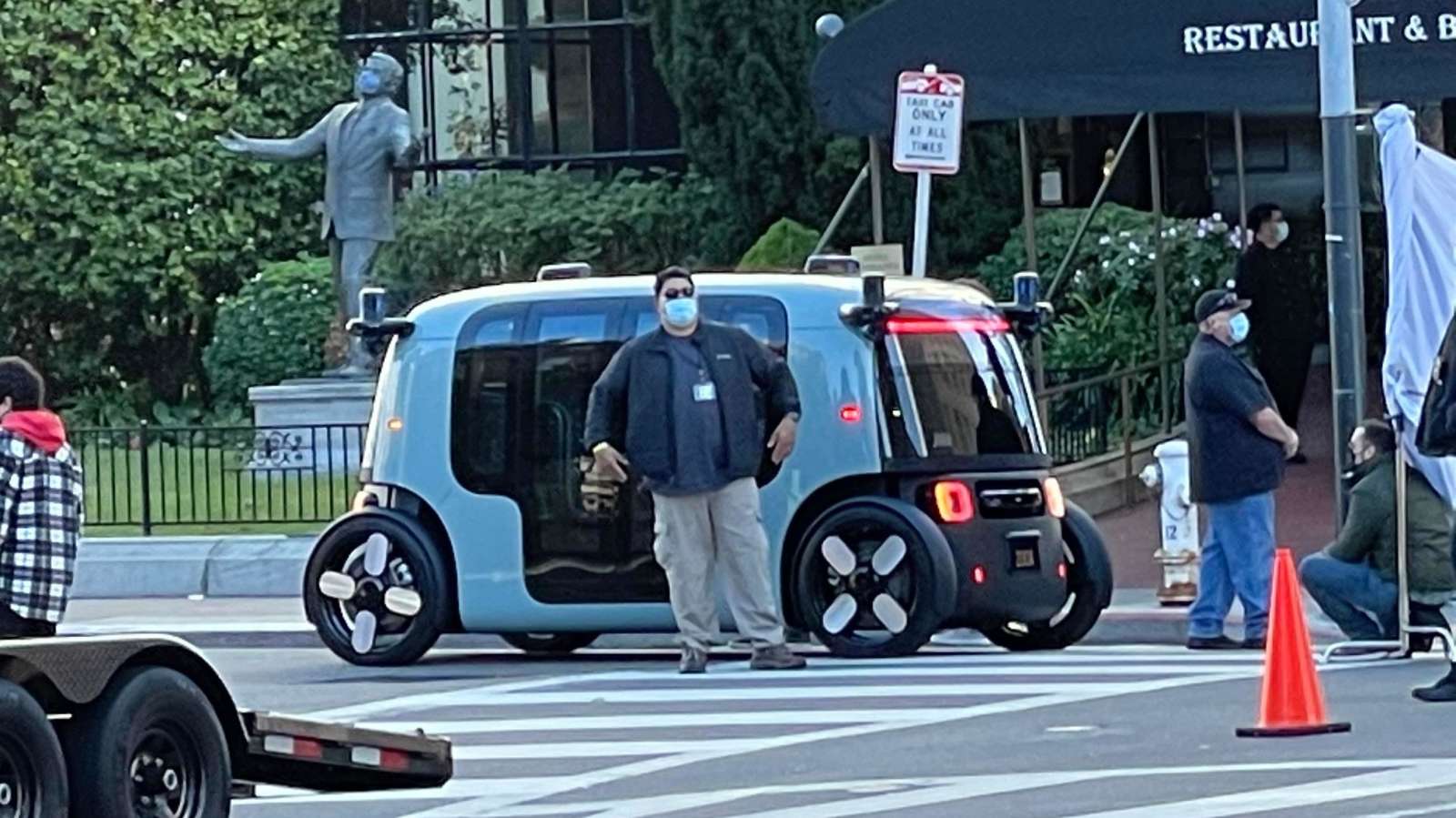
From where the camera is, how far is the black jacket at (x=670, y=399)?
1436cm

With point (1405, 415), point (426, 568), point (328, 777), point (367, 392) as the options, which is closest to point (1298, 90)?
point (1405, 415)

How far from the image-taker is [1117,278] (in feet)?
79.6

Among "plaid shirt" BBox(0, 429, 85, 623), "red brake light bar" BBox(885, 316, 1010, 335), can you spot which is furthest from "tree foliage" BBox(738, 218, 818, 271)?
"plaid shirt" BBox(0, 429, 85, 623)

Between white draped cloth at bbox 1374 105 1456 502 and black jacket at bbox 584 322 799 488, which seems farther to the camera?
black jacket at bbox 584 322 799 488

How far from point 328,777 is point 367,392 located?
1713 cm

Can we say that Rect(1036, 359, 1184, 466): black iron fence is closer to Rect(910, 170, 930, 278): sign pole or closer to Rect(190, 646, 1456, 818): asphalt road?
Rect(910, 170, 930, 278): sign pole

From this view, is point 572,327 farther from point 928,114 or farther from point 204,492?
point 204,492

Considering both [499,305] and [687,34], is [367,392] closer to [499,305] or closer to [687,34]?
[687,34]

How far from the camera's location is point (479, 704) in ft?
45.3

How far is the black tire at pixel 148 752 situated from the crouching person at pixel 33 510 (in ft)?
6.74

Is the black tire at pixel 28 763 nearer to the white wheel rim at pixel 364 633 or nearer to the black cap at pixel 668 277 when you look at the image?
the black cap at pixel 668 277

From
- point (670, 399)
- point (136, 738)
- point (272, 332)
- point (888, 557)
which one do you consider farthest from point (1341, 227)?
point (272, 332)

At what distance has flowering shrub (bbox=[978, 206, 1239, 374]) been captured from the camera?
23.4 meters

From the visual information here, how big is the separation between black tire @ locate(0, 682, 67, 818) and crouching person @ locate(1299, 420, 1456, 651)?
7.14 m
